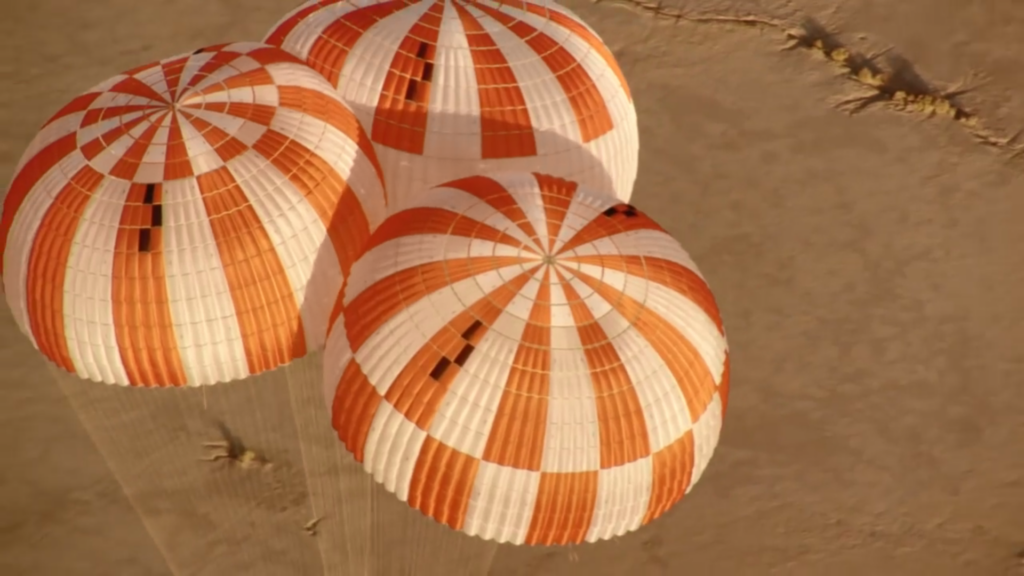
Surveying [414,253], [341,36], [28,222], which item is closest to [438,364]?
[414,253]

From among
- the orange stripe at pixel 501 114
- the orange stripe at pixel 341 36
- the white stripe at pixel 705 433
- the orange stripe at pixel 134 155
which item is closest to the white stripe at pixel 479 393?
the white stripe at pixel 705 433

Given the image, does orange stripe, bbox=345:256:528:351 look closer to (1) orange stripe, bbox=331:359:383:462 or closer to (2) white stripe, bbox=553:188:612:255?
(1) orange stripe, bbox=331:359:383:462

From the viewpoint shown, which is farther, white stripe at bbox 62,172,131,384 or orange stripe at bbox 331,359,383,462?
white stripe at bbox 62,172,131,384

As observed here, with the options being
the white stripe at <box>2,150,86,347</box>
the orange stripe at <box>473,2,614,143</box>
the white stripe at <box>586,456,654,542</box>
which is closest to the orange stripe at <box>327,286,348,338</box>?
the white stripe at <box>2,150,86,347</box>

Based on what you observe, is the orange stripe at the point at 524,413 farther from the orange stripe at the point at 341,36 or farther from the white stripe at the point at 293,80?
the orange stripe at the point at 341,36

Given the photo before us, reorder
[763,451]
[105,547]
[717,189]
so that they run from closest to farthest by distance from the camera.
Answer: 1. [105,547]
2. [763,451]
3. [717,189]

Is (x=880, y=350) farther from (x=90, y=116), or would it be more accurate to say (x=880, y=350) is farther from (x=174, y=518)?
(x=90, y=116)

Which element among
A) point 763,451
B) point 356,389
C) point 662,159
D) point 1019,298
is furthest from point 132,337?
point 1019,298
